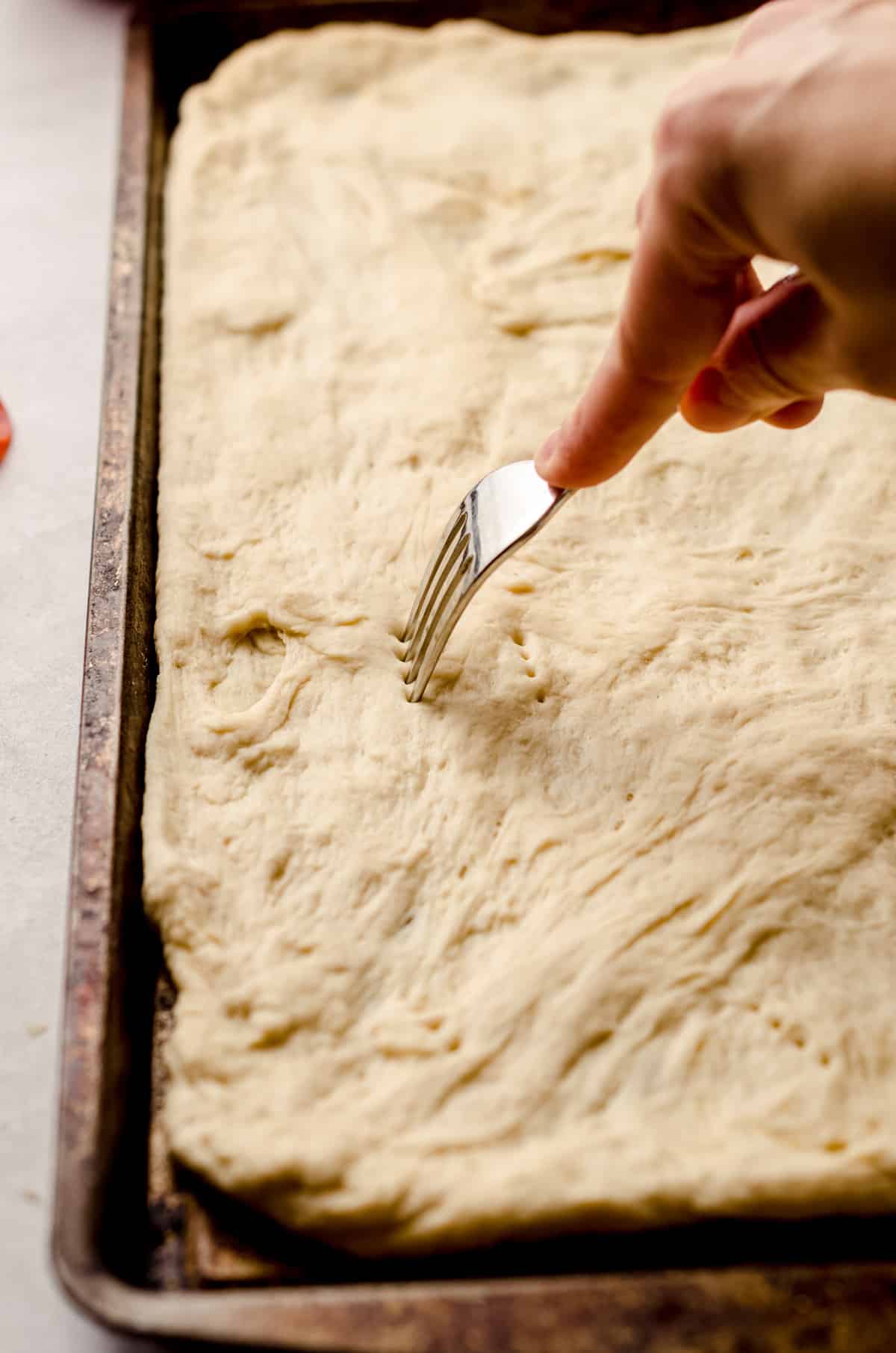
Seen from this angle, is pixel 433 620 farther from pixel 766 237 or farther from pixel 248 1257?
pixel 248 1257

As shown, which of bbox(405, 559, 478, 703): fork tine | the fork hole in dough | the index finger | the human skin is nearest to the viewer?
the human skin

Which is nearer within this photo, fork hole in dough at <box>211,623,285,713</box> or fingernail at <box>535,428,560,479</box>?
fingernail at <box>535,428,560,479</box>

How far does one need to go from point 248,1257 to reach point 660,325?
1.02 meters

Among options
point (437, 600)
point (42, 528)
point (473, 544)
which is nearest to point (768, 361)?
point (473, 544)

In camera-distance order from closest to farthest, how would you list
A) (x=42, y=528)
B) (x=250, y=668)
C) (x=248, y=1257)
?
(x=248, y=1257) < (x=250, y=668) < (x=42, y=528)

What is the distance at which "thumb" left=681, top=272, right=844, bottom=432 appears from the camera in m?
1.05

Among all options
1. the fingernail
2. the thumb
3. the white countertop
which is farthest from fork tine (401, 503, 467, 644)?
the white countertop

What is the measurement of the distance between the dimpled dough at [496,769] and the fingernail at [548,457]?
29cm

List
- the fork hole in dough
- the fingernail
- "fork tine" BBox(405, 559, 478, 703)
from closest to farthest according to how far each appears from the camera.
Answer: the fingernail, "fork tine" BBox(405, 559, 478, 703), the fork hole in dough

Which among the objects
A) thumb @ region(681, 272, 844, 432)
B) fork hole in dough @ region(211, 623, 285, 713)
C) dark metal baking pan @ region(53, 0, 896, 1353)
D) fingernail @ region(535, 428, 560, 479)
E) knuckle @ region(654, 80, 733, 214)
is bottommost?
dark metal baking pan @ region(53, 0, 896, 1353)

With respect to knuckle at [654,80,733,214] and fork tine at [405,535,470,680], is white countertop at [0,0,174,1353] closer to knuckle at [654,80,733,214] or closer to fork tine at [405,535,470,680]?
fork tine at [405,535,470,680]

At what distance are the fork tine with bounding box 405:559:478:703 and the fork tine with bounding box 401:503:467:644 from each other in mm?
41

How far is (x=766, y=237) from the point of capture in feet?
3.17

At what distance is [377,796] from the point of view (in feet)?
4.36
